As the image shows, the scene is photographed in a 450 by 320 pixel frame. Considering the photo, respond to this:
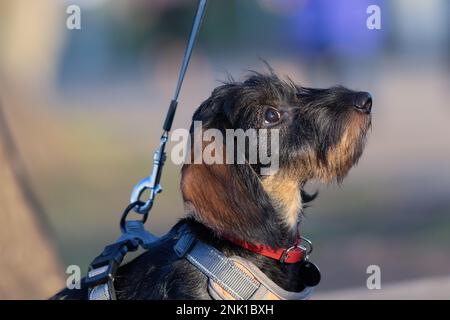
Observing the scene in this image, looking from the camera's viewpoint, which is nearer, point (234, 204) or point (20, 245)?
point (234, 204)

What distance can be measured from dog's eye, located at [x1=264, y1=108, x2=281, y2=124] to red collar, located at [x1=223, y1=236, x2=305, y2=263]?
0.54 m

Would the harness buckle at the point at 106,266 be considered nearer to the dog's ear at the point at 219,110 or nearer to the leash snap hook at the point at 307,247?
the dog's ear at the point at 219,110

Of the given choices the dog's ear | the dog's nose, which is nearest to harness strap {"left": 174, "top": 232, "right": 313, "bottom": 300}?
the dog's ear

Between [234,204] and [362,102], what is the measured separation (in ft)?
2.38

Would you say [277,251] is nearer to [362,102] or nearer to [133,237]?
[133,237]

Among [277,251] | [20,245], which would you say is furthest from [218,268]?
[20,245]

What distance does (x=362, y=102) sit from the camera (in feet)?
10.2

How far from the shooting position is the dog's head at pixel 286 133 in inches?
120

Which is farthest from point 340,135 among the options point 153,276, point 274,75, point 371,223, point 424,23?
point 424,23

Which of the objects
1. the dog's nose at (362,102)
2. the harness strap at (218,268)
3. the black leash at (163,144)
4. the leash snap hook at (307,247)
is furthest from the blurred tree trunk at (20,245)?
the dog's nose at (362,102)

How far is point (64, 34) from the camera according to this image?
8.92 meters

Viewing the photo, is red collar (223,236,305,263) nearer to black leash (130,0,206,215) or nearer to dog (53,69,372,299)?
dog (53,69,372,299)

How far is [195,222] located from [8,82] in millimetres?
5869

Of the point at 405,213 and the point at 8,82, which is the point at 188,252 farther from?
the point at 8,82
